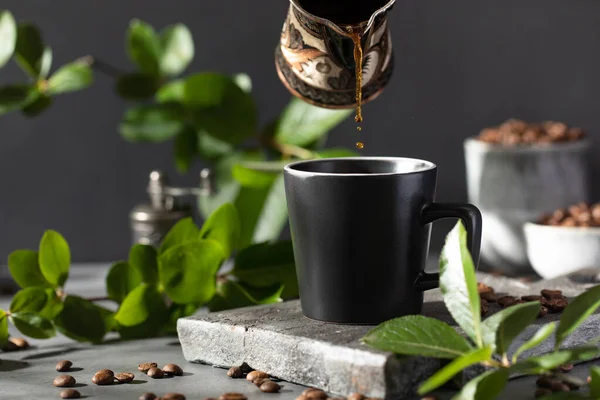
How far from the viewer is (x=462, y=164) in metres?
1.44

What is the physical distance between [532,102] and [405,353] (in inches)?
35.2

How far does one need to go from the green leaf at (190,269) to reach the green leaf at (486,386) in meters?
0.31

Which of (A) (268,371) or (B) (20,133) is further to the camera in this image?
(B) (20,133)

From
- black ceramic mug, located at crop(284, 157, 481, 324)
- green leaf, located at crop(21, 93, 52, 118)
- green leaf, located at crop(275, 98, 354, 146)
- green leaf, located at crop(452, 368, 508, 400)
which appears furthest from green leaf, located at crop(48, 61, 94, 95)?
green leaf, located at crop(452, 368, 508, 400)

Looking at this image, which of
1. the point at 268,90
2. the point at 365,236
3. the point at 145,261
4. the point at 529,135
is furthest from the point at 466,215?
the point at 268,90

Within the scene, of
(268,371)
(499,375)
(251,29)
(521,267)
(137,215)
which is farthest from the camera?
(251,29)

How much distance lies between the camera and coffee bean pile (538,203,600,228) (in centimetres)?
105

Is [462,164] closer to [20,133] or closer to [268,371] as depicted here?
[20,133]

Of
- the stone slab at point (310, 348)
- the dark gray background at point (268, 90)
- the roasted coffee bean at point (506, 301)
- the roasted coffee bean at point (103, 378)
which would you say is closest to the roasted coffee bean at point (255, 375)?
the stone slab at point (310, 348)

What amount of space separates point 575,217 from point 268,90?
0.55 m

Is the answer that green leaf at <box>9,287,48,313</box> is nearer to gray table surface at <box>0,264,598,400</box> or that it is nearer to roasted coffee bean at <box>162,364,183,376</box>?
gray table surface at <box>0,264,598,400</box>

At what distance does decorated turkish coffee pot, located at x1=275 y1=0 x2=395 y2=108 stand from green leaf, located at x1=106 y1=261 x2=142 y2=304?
9.5 inches

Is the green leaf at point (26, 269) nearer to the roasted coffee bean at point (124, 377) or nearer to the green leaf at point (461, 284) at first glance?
the roasted coffee bean at point (124, 377)

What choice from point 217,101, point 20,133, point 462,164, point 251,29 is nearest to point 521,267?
point 462,164
